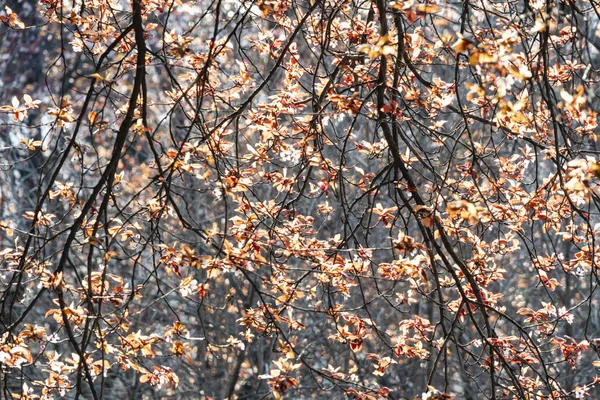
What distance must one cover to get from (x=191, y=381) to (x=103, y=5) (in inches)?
206

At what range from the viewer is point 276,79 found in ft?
28.5

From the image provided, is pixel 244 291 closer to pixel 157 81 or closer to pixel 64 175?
pixel 64 175

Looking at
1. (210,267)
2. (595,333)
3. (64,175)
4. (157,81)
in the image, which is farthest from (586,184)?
(157,81)

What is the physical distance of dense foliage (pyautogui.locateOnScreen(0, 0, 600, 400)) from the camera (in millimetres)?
2678

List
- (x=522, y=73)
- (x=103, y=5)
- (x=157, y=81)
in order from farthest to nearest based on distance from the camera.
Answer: (x=157, y=81)
(x=103, y=5)
(x=522, y=73)

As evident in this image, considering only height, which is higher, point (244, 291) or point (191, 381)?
point (244, 291)

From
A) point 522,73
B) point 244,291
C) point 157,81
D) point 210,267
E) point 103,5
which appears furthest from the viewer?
point 157,81

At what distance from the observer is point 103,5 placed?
3199 millimetres

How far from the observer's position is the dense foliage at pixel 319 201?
268 cm

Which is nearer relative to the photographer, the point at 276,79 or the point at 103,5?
the point at 103,5

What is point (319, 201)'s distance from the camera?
824 cm

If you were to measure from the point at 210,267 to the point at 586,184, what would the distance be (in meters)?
1.22

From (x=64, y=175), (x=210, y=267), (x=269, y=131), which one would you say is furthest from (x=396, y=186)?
(x=64, y=175)

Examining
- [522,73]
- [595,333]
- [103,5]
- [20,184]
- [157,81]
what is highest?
[157,81]
